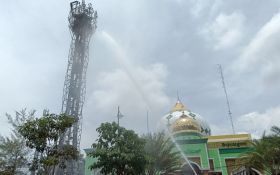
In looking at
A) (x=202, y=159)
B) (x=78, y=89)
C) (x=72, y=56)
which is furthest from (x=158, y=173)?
(x=72, y=56)

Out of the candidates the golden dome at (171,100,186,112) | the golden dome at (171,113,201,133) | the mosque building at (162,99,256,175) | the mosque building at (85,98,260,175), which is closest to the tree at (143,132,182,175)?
the mosque building at (85,98,260,175)

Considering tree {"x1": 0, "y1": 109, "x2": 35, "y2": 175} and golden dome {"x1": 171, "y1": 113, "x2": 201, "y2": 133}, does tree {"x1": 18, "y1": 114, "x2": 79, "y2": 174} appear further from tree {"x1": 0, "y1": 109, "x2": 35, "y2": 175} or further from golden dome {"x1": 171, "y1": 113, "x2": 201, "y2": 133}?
golden dome {"x1": 171, "y1": 113, "x2": 201, "y2": 133}

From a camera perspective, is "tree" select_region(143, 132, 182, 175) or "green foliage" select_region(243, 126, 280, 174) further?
"tree" select_region(143, 132, 182, 175)

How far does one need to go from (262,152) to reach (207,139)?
17793 mm

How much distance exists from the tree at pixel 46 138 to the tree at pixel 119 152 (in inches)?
107

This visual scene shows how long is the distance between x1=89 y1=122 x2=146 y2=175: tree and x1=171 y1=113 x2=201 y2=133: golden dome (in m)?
27.3

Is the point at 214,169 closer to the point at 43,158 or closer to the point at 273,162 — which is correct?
the point at 273,162

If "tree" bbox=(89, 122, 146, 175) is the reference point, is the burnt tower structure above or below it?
above

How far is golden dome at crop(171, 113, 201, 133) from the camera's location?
5348 cm

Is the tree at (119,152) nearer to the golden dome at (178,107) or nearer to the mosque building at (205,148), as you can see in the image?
the mosque building at (205,148)

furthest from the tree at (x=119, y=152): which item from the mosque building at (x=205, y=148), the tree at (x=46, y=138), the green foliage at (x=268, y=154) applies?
the mosque building at (x=205, y=148)

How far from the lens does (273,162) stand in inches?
1265

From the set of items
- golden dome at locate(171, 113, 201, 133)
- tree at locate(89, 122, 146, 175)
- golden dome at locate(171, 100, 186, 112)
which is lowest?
tree at locate(89, 122, 146, 175)

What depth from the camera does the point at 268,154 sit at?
3188cm
